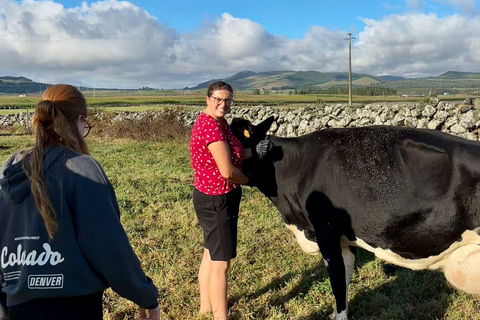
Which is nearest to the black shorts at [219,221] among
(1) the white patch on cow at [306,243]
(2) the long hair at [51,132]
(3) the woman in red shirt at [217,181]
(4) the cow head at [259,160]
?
(3) the woman in red shirt at [217,181]

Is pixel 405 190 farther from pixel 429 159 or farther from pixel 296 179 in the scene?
pixel 296 179

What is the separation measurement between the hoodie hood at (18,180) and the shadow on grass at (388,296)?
9.33 feet

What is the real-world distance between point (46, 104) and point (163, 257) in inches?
154

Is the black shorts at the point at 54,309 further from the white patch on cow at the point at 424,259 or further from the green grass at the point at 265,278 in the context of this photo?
the white patch on cow at the point at 424,259

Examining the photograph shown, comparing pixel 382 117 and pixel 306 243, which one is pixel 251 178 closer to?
pixel 306 243

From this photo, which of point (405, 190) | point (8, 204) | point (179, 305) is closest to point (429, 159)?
point (405, 190)

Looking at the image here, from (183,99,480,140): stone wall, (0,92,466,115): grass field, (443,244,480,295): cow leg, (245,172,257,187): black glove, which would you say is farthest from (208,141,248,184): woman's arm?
(0,92,466,115): grass field

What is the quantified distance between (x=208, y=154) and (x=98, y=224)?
69.6 inches

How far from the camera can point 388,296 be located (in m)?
4.53

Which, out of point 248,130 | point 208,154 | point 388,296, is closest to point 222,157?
point 208,154

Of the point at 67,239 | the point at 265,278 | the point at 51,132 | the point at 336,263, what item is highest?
the point at 51,132

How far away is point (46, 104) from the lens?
182 centimetres

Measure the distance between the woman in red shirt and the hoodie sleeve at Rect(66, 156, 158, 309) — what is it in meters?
1.56

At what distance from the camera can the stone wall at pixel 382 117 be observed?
38.8 ft
